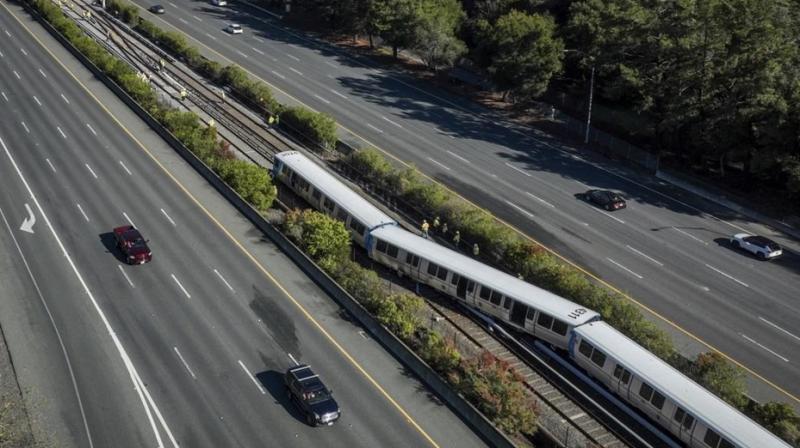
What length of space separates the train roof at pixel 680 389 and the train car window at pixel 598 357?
0.27 meters

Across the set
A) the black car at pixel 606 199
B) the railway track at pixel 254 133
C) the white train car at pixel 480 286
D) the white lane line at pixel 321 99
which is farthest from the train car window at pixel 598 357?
the white lane line at pixel 321 99

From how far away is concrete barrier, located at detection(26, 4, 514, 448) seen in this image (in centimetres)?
3543

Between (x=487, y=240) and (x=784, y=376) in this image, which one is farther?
(x=487, y=240)

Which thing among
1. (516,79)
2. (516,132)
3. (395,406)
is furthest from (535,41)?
(395,406)

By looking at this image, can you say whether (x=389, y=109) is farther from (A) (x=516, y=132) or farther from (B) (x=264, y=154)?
(B) (x=264, y=154)

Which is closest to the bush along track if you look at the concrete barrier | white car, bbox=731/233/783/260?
the concrete barrier

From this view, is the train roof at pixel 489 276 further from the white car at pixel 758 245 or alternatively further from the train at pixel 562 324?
the white car at pixel 758 245

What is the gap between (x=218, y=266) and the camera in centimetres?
4816

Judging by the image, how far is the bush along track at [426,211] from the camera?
123ft

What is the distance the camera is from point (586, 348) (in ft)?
129

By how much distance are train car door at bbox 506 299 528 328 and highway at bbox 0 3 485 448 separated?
7937 mm

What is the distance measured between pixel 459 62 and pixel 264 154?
37841 millimetres

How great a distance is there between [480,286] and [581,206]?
74.3 feet

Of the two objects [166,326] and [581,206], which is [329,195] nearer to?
[166,326]
